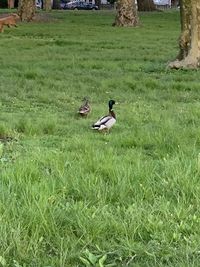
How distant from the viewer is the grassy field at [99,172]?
410cm

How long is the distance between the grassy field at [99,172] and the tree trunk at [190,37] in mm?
1225

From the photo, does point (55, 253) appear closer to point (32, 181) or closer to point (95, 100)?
point (32, 181)

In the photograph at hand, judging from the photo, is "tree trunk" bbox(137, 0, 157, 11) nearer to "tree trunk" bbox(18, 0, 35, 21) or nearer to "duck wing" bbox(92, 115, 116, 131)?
"tree trunk" bbox(18, 0, 35, 21)

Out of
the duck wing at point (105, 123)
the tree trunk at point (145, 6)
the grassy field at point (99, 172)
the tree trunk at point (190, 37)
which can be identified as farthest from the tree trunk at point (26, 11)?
the duck wing at point (105, 123)

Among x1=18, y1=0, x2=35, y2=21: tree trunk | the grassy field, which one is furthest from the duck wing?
x1=18, y1=0, x2=35, y2=21: tree trunk

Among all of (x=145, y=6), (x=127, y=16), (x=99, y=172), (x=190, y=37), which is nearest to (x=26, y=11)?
(x=127, y=16)

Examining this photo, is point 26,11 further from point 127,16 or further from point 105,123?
point 105,123

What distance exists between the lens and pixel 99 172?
5.69 m

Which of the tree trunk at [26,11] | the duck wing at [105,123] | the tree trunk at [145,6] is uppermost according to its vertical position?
the duck wing at [105,123]

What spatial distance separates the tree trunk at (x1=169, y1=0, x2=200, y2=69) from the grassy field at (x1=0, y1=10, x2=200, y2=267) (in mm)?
1225

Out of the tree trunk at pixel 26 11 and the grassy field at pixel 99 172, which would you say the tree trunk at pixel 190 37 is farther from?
the tree trunk at pixel 26 11

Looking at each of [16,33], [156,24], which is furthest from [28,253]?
[156,24]

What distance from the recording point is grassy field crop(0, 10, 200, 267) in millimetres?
4102

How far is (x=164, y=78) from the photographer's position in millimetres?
14180
